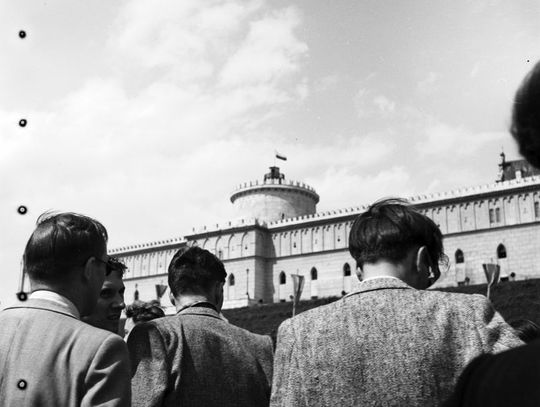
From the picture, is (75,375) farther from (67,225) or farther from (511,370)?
(511,370)

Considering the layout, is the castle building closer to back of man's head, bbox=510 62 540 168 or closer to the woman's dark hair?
the woman's dark hair

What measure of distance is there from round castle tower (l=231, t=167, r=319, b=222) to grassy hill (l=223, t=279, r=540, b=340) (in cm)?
1545

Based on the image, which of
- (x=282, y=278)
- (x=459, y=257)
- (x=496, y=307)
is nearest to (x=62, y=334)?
(x=496, y=307)

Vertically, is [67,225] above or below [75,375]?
above

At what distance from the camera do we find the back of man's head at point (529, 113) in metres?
1.10

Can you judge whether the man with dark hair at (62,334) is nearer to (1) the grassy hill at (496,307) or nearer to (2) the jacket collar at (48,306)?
(2) the jacket collar at (48,306)

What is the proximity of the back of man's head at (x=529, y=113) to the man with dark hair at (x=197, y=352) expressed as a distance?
6.44 ft

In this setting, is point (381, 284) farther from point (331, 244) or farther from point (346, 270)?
point (331, 244)

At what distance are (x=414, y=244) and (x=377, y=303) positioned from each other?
28 cm

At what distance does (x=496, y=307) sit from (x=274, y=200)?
2740 cm

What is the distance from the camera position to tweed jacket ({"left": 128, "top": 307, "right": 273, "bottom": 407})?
2678mm

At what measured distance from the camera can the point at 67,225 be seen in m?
2.25

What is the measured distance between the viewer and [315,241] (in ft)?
142

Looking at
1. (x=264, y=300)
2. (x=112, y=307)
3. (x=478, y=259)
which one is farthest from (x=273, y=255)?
(x=112, y=307)
